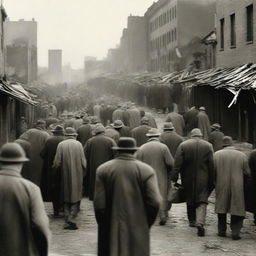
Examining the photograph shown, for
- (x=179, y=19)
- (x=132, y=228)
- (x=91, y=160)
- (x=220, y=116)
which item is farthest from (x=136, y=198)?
(x=179, y=19)

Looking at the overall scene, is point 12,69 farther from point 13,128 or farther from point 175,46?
point 13,128

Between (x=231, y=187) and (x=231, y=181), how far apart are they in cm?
10

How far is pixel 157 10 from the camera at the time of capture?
7819 centimetres

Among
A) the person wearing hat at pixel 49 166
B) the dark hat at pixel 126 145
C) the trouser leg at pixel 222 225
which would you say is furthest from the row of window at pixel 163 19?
the dark hat at pixel 126 145

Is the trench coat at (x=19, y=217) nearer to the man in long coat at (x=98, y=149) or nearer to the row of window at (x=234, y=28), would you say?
the man in long coat at (x=98, y=149)

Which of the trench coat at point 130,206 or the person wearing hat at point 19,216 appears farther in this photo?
the trench coat at point 130,206

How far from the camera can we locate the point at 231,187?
1048 cm

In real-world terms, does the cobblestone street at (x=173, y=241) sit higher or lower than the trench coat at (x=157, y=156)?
lower

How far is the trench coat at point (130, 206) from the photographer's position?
7.06m

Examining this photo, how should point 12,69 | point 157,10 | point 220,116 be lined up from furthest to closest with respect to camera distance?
point 157,10
point 12,69
point 220,116

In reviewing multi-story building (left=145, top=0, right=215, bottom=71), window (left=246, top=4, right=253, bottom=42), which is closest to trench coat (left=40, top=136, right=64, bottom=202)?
Answer: window (left=246, top=4, right=253, bottom=42)

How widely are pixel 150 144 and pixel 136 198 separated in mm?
4284

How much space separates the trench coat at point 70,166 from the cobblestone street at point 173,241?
636 millimetres

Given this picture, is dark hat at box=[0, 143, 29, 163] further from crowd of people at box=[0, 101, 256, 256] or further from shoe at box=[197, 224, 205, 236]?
shoe at box=[197, 224, 205, 236]
